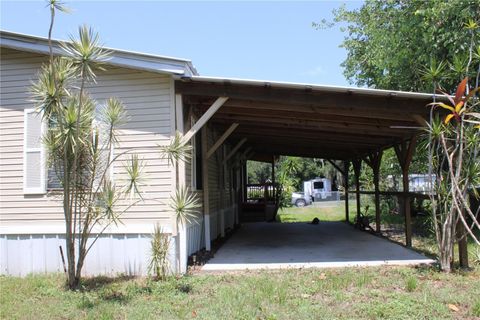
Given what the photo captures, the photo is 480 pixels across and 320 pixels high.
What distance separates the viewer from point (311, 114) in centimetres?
848

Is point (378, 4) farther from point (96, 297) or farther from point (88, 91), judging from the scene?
point (96, 297)

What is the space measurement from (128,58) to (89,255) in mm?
3348

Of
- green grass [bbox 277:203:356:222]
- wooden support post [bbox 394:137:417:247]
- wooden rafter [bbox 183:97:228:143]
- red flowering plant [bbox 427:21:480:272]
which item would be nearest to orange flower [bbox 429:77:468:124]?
red flowering plant [bbox 427:21:480:272]

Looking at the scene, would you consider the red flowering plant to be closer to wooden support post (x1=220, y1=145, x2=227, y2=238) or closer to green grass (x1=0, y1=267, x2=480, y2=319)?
green grass (x1=0, y1=267, x2=480, y2=319)

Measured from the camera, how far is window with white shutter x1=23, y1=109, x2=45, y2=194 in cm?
777

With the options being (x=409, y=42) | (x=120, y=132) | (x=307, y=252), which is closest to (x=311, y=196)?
(x=409, y=42)

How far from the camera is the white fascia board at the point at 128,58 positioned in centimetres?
716

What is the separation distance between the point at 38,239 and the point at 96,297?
2.42 metres

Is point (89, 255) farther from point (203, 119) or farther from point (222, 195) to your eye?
point (222, 195)

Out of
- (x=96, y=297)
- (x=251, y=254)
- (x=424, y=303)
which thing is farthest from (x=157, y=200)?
(x=424, y=303)

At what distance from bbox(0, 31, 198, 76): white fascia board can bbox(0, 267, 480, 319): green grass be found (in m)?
3.33

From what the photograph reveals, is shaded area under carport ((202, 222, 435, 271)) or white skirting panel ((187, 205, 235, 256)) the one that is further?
white skirting panel ((187, 205, 235, 256))

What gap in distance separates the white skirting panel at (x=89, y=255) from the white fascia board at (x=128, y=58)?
9.06 feet

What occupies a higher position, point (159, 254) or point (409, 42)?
point (409, 42)
